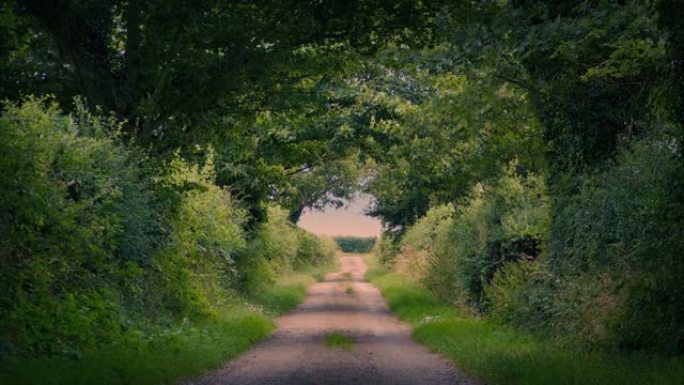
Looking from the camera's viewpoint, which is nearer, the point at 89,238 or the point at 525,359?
the point at 525,359

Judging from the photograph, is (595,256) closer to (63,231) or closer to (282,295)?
(63,231)

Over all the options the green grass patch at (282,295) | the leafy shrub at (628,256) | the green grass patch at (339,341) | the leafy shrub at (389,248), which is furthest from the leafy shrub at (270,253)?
the leafy shrub at (628,256)

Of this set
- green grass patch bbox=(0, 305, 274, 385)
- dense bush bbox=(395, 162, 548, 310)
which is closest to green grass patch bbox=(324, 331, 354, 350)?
green grass patch bbox=(0, 305, 274, 385)

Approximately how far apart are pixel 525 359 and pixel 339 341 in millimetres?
7013

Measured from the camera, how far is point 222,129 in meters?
21.7

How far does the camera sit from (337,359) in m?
16.3

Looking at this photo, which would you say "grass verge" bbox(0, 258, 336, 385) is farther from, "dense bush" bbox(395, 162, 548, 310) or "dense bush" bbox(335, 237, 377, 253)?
"dense bush" bbox(335, 237, 377, 253)

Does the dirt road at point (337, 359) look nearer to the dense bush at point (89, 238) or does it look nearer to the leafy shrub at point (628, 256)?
the dense bush at point (89, 238)

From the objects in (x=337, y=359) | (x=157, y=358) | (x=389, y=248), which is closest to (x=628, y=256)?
(x=337, y=359)

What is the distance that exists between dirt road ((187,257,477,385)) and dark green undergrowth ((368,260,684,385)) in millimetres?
430

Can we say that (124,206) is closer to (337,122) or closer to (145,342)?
(145,342)

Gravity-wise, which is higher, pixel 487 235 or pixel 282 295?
pixel 487 235

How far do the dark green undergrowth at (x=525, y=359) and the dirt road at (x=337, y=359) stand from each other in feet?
1.41

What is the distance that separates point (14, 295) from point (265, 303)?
19.4 meters
